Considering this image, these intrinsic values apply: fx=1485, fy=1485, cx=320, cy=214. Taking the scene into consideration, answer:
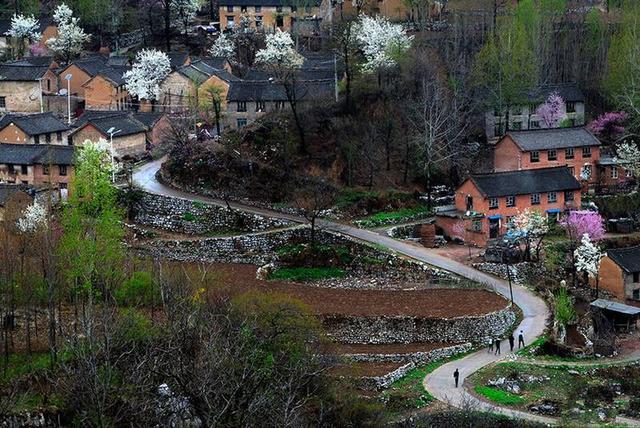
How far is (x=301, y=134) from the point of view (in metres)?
66.6

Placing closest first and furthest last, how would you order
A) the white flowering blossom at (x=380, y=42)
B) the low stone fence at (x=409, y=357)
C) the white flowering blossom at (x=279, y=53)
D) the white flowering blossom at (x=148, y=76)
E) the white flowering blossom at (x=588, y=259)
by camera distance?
1. the low stone fence at (x=409, y=357)
2. the white flowering blossom at (x=588, y=259)
3. the white flowering blossom at (x=380, y=42)
4. the white flowering blossom at (x=279, y=53)
5. the white flowering blossom at (x=148, y=76)

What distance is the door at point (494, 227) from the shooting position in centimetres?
6191

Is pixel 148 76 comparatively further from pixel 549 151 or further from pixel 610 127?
pixel 610 127

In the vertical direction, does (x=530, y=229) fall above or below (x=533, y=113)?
below

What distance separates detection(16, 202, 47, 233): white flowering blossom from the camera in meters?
55.1

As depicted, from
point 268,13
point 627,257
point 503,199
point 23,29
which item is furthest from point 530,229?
point 23,29

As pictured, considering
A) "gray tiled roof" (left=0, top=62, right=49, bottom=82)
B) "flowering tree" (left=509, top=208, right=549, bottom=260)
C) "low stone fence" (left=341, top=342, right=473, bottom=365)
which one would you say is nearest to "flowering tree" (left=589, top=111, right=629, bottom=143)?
"flowering tree" (left=509, top=208, right=549, bottom=260)

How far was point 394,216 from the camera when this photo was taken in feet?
207

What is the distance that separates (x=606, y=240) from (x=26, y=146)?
2657 centimetres

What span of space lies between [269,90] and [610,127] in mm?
16428

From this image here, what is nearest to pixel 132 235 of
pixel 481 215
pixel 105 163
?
pixel 105 163

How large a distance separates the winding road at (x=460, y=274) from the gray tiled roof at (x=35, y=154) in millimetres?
3278

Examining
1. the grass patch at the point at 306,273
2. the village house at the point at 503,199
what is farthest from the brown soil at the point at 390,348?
the village house at the point at 503,199

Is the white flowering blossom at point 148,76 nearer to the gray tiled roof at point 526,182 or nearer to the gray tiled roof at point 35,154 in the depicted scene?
the gray tiled roof at point 35,154
